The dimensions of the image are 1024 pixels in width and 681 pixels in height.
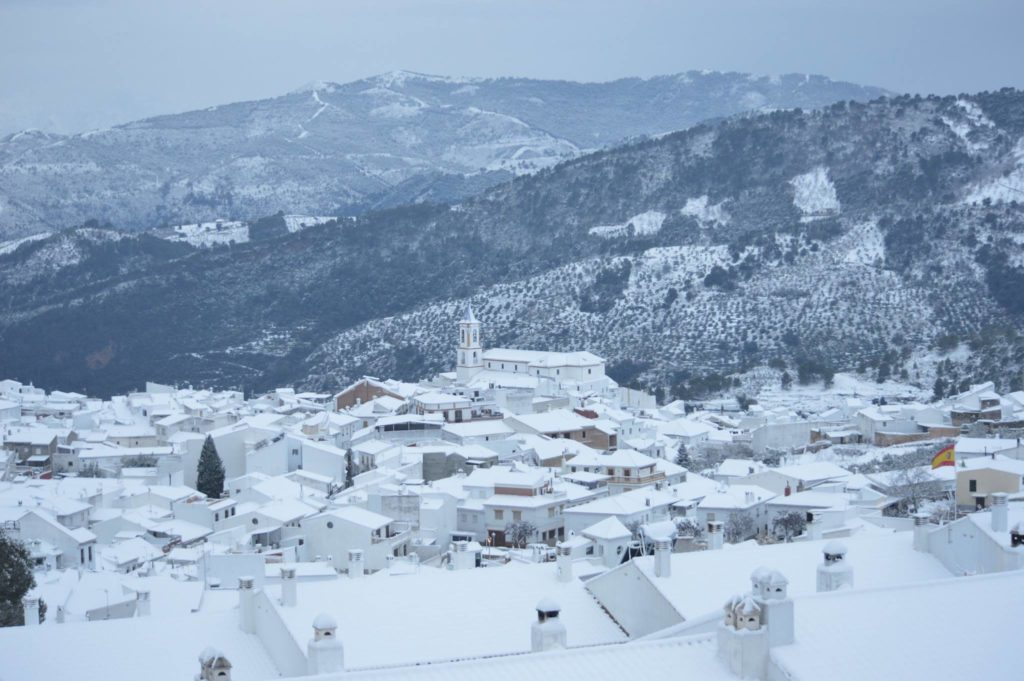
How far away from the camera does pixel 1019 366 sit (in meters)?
64.6

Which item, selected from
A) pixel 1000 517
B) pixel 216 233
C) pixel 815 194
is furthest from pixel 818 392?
pixel 216 233

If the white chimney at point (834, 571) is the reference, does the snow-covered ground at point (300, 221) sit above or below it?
above

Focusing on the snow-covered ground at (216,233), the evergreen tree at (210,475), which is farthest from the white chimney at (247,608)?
the snow-covered ground at (216,233)

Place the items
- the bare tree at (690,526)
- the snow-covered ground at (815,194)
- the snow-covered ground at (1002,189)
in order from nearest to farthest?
the bare tree at (690,526)
the snow-covered ground at (1002,189)
the snow-covered ground at (815,194)

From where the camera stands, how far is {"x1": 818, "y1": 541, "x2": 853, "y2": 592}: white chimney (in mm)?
15977

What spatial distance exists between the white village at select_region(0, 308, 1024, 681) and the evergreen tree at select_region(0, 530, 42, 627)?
18 centimetres

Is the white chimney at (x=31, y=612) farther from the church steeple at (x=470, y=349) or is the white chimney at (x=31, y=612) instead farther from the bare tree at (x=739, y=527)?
the church steeple at (x=470, y=349)

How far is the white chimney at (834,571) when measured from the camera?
16.0m

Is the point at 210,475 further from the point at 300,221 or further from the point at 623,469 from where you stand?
the point at 300,221

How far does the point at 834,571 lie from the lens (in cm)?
1594

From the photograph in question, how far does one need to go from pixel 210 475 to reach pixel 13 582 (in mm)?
19768

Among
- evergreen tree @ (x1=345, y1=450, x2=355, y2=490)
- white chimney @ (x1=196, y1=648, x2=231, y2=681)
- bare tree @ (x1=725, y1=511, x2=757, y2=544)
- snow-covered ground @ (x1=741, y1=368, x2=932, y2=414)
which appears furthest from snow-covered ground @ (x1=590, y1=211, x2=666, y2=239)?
white chimney @ (x1=196, y1=648, x2=231, y2=681)

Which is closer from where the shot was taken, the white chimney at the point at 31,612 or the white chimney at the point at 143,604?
the white chimney at the point at 31,612

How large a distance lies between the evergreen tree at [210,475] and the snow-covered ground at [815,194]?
62.4 meters
